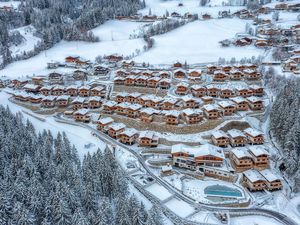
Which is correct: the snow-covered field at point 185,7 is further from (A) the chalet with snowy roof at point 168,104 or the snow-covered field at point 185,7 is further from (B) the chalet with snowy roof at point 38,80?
(A) the chalet with snowy roof at point 168,104

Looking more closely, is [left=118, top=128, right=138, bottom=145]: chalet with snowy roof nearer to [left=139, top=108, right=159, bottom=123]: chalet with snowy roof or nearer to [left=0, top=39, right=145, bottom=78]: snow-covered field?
[left=139, top=108, right=159, bottom=123]: chalet with snowy roof

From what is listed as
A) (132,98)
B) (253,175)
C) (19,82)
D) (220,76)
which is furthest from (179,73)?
(19,82)

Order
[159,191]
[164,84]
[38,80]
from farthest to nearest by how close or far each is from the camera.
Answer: [38,80]
[164,84]
[159,191]

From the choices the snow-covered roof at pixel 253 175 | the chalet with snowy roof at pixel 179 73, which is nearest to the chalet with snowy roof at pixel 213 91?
the chalet with snowy roof at pixel 179 73

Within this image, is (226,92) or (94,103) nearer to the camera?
(94,103)

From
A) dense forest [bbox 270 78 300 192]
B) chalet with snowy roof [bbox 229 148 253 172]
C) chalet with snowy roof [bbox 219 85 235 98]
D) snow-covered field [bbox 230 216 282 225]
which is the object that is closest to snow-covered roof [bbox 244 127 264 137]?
dense forest [bbox 270 78 300 192]

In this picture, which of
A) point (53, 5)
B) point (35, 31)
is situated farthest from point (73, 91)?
point (53, 5)

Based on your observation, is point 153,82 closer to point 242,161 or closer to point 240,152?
point 240,152
